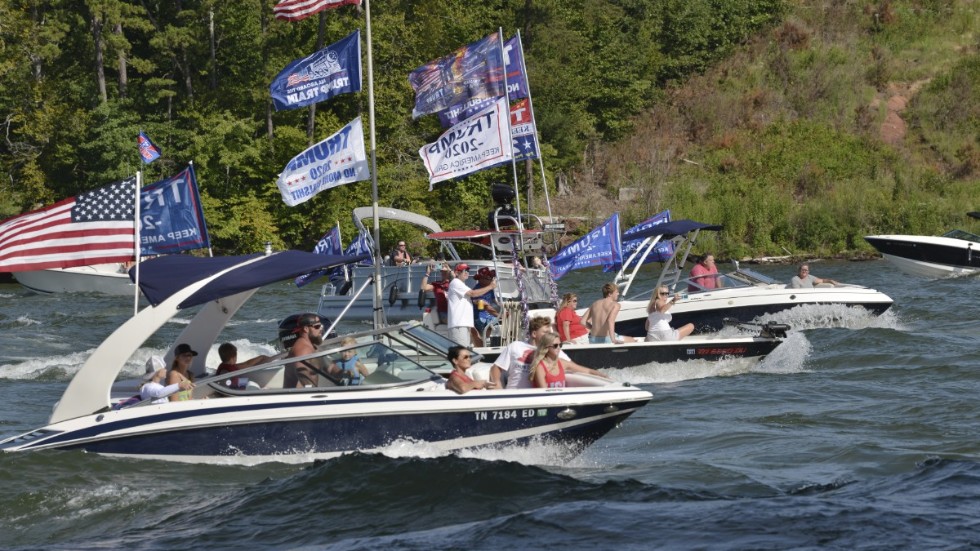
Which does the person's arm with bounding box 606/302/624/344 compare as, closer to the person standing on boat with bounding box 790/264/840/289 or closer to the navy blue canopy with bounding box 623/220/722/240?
the navy blue canopy with bounding box 623/220/722/240

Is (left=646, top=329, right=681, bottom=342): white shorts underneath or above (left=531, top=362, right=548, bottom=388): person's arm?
above

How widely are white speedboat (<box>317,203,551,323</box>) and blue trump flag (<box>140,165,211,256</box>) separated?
552cm

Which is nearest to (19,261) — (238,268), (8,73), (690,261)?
(238,268)

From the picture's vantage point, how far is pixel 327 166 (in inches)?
703

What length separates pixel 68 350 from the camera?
27.0m

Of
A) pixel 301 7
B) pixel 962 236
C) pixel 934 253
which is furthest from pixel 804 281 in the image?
pixel 962 236

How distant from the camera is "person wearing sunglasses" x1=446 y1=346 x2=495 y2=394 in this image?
12352 millimetres

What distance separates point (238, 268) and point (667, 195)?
3739 cm

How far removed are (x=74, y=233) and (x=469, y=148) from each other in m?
6.88

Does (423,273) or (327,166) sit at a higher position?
(327,166)

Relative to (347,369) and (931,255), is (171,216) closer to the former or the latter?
(347,369)

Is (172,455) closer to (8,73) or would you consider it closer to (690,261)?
(690,261)

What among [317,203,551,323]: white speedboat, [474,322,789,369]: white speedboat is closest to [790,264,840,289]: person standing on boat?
[317,203,551,323]: white speedboat

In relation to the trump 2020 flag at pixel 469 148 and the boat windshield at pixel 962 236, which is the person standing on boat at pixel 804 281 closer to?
the trump 2020 flag at pixel 469 148
